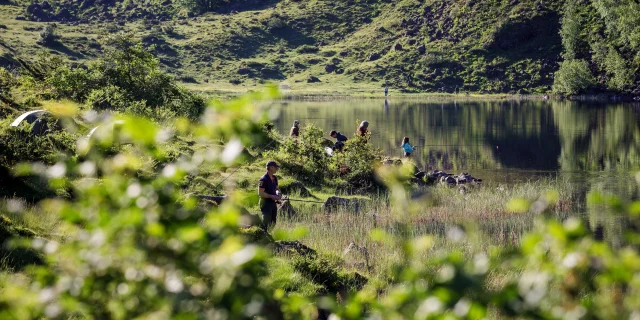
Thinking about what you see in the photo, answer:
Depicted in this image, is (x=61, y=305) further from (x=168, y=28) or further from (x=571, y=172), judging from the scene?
(x=168, y=28)

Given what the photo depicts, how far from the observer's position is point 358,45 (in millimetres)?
157750

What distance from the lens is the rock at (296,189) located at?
23188 mm

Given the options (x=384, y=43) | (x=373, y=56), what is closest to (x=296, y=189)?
A: (x=373, y=56)

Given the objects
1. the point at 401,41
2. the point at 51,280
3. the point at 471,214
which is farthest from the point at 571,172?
the point at 401,41

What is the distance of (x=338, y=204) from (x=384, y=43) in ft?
449

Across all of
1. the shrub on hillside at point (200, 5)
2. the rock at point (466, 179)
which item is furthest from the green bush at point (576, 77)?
the shrub on hillside at point (200, 5)

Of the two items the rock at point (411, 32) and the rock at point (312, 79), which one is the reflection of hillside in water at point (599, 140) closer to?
the rock at point (312, 79)

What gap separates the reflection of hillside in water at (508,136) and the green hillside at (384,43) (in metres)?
46.5

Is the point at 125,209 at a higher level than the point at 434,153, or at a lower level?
higher

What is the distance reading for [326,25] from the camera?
177 meters

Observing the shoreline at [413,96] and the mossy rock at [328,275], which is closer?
the mossy rock at [328,275]

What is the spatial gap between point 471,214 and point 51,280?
777 inches

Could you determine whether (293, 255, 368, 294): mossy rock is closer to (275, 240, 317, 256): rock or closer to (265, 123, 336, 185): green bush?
(275, 240, 317, 256): rock

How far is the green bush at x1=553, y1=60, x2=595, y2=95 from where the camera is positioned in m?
109
